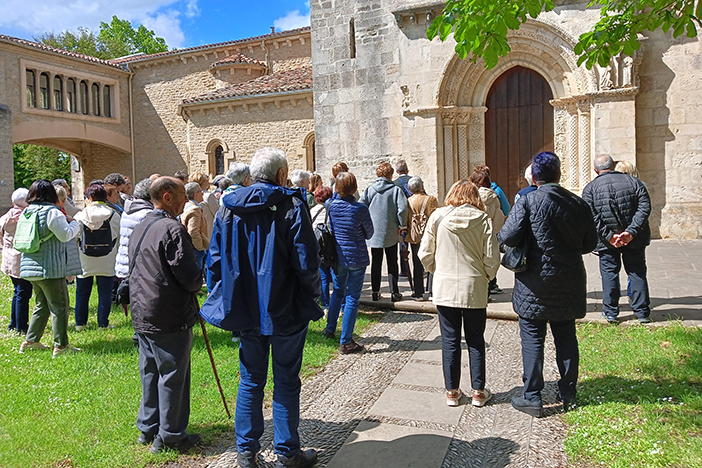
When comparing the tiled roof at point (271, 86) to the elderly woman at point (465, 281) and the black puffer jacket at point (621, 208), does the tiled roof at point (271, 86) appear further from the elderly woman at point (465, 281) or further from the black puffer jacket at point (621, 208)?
the elderly woman at point (465, 281)

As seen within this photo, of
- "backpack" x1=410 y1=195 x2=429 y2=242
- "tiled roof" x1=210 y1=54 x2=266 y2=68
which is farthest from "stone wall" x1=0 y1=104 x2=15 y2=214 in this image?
"backpack" x1=410 y1=195 x2=429 y2=242

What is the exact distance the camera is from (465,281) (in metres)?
4.30

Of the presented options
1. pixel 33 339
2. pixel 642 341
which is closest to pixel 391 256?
pixel 642 341

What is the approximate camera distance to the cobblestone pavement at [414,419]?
3.63 m

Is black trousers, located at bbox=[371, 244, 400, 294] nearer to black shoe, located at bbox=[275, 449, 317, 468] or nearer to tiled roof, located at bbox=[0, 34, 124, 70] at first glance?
black shoe, located at bbox=[275, 449, 317, 468]

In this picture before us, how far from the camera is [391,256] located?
7590 mm

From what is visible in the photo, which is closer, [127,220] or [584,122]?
[127,220]

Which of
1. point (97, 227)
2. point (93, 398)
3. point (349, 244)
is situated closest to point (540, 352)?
point (349, 244)

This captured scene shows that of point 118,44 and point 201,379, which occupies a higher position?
point 118,44

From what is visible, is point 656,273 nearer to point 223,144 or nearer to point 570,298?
point 570,298

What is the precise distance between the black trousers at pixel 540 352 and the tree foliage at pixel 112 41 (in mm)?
43374

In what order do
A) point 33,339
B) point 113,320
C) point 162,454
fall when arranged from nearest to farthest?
point 162,454 < point 33,339 < point 113,320

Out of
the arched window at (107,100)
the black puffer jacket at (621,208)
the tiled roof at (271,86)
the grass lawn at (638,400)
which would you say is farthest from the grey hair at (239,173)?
the arched window at (107,100)

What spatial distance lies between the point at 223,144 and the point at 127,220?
61.7 feet
